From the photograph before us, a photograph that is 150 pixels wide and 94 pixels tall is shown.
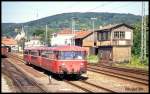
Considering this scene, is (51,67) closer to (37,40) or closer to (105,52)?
(105,52)

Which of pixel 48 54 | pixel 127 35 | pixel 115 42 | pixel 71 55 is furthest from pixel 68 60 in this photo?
pixel 127 35

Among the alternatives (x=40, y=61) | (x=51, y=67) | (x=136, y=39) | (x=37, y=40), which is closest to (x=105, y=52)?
(x=136, y=39)

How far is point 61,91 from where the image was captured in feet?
67.9

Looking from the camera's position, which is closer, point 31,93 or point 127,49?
point 31,93

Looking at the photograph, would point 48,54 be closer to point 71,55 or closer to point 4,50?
point 71,55

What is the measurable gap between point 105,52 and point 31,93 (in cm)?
Result: 4162

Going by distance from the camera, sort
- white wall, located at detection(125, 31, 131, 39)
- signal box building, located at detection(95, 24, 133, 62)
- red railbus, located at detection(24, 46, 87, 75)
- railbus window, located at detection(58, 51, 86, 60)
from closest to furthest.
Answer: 1. red railbus, located at detection(24, 46, 87, 75)
2. railbus window, located at detection(58, 51, 86, 60)
3. signal box building, located at detection(95, 24, 133, 62)
4. white wall, located at detection(125, 31, 131, 39)

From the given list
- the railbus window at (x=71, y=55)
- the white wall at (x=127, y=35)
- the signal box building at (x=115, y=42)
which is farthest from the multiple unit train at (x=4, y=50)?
the railbus window at (x=71, y=55)

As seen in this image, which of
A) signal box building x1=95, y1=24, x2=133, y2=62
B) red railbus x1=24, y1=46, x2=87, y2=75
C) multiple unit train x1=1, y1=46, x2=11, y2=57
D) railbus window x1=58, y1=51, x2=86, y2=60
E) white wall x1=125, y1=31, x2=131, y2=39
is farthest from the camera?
multiple unit train x1=1, y1=46, x2=11, y2=57

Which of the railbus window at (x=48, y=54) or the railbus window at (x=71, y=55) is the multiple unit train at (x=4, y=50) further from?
the railbus window at (x=71, y=55)

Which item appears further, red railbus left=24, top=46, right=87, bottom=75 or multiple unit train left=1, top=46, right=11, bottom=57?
multiple unit train left=1, top=46, right=11, bottom=57

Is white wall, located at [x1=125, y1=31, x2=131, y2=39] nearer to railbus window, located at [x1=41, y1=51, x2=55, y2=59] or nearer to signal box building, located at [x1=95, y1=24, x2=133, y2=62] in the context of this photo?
signal box building, located at [x1=95, y1=24, x2=133, y2=62]

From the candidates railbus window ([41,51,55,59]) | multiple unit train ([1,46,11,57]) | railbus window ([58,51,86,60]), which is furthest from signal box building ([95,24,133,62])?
railbus window ([58,51,86,60])

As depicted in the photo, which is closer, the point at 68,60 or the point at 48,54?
the point at 68,60
